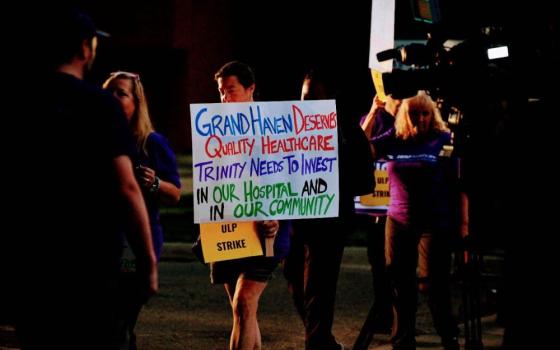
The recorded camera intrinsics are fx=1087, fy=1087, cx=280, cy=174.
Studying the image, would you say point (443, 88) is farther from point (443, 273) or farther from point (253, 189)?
point (443, 273)

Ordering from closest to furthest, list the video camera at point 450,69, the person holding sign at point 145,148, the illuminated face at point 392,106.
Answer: the video camera at point 450,69 → the person holding sign at point 145,148 → the illuminated face at point 392,106

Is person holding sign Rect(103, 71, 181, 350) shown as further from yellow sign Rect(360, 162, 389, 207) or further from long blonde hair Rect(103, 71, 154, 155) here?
yellow sign Rect(360, 162, 389, 207)

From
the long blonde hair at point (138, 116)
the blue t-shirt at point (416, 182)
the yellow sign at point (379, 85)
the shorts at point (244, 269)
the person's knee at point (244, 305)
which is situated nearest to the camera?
the long blonde hair at point (138, 116)

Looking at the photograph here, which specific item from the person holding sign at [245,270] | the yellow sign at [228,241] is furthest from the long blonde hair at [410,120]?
the yellow sign at [228,241]

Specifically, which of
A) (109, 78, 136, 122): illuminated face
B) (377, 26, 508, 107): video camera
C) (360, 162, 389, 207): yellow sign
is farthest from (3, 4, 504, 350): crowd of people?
(377, 26, 508, 107): video camera

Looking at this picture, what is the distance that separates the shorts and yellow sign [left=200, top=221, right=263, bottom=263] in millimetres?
46

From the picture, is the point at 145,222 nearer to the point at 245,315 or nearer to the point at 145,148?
the point at 145,148

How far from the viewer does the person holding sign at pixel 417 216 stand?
24.2ft

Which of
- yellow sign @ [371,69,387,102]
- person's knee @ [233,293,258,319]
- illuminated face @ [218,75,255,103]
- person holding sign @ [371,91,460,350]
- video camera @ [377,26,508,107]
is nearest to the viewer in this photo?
video camera @ [377,26,508,107]

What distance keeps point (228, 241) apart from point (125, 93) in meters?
1.14

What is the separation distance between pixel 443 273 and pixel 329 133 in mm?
1581

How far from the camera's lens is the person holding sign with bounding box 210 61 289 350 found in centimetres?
623

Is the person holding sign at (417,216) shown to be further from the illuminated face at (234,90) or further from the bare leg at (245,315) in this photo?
the bare leg at (245,315)

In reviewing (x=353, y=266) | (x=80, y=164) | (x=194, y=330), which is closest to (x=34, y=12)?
(x=80, y=164)
